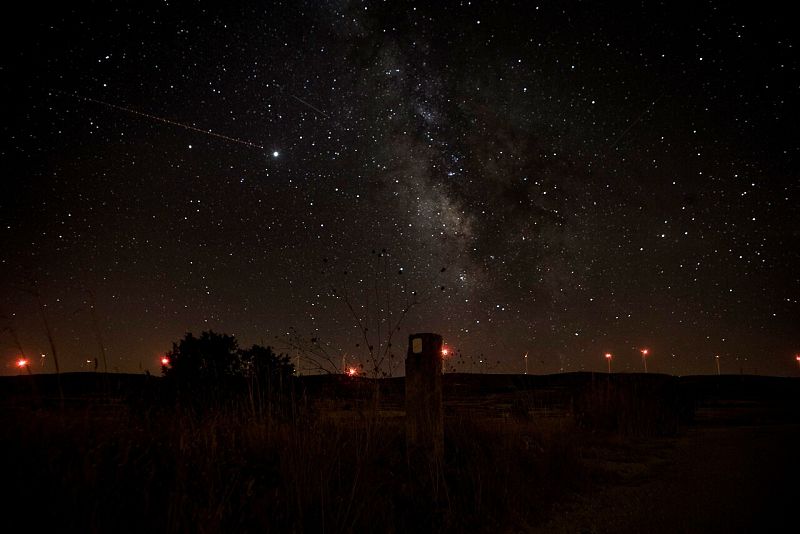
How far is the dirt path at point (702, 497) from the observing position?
3.88m

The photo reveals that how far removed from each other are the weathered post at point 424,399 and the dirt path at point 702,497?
47.9 inches

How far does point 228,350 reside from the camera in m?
9.02

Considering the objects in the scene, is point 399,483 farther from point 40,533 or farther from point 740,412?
point 740,412

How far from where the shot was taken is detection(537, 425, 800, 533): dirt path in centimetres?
388

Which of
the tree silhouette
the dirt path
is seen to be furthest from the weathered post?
the tree silhouette

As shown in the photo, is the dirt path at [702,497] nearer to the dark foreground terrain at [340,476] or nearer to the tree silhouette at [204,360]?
the dark foreground terrain at [340,476]

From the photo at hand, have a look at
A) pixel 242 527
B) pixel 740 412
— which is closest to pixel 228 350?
pixel 242 527

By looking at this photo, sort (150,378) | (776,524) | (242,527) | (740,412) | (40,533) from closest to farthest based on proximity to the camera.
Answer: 1. (40,533)
2. (242,527)
3. (776,524)
4. (150,378)
5. (740,412)

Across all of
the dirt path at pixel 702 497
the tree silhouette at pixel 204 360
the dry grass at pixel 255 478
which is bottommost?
the dirt path at pixel 702 497

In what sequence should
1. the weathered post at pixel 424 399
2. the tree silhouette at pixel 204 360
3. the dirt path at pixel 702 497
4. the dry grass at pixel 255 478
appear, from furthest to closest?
the tree silhouette at pixel 204 360
the weathered post at pixel 424 399
the dirt path at pixel 702 497
the dry grass at pixel 255 478

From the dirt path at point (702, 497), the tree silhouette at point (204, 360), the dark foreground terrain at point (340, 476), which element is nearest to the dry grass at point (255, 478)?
the dark foreground terrain at point (340, 476)

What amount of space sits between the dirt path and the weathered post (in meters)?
1.22

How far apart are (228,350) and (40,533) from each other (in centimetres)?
700

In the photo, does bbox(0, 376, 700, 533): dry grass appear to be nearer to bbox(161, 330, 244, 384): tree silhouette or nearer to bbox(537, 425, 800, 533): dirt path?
bbox(537, 425, 800, 533): dirt path
